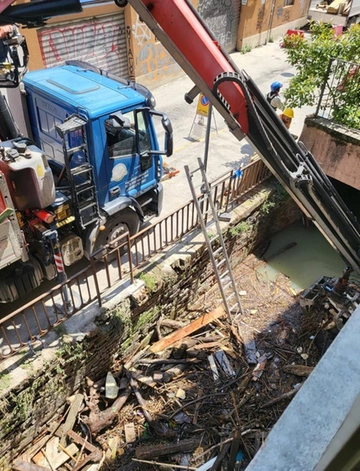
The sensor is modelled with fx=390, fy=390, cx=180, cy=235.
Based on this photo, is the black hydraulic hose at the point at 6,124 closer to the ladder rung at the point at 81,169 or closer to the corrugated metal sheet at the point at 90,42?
the ladder rung at the point at 81,169

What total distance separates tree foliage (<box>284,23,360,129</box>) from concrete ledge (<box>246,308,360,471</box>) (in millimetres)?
8416

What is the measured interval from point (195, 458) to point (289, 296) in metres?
4.12

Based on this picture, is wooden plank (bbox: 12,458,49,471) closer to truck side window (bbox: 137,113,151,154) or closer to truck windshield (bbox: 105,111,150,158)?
truck windshield (bbox: 105,111,150,158)

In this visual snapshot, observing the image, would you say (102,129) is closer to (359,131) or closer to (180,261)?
(180,261)

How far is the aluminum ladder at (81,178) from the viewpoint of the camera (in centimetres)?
545

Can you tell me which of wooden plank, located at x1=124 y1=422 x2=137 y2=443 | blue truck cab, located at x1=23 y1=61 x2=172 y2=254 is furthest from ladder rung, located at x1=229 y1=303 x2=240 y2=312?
wooden plank, located at x1=124 y1=422 x2=137 y2=443

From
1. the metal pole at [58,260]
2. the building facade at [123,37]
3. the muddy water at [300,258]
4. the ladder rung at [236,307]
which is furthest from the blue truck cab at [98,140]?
the muddy water at [300,258]

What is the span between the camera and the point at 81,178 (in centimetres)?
585

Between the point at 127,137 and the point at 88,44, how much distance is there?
286 inches

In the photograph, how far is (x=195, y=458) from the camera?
5590 mm

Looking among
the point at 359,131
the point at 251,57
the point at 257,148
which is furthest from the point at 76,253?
the point at 251,57

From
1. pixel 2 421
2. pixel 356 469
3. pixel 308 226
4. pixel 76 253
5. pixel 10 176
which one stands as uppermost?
pixel 356 469

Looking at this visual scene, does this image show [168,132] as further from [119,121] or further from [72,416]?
[72,416]

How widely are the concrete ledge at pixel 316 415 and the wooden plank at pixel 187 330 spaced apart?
5.93 m
